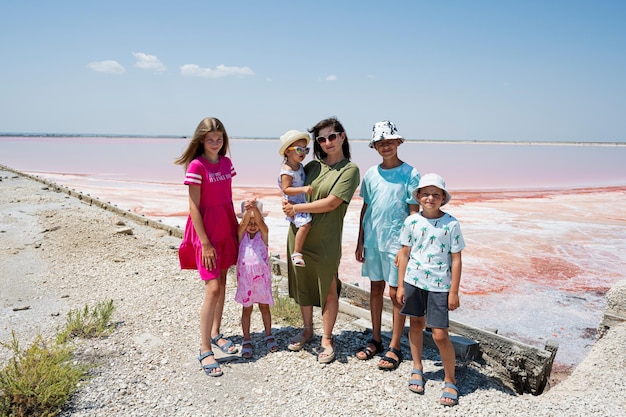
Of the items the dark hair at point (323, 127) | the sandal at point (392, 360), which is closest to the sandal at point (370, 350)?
the sandal at point (392, 360)

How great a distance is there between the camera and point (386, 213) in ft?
12.2

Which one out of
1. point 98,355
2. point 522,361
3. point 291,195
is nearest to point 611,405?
point 522,361

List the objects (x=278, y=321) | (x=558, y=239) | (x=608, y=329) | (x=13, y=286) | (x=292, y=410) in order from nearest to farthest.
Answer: (x=292, y=410) < (x=608, y=329) < (x=278, y=321) < (x=13, y=286) < (x=558, y=239)

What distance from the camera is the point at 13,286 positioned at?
5859 millimetres

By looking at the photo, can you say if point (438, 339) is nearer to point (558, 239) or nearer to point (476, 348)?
point (476, 348)

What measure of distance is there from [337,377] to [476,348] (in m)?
1.33

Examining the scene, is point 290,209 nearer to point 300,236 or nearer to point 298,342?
point 300,236

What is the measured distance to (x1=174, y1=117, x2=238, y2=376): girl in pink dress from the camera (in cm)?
368

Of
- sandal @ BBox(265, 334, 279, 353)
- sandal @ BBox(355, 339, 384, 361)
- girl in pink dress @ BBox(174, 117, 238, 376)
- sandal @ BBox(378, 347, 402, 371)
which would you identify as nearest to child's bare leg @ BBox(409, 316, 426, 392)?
sandal @ BBox(378, 347, 402, 371)

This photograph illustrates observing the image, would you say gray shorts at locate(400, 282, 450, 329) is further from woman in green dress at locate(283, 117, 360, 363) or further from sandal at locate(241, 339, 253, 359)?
sandal at locate(241, 339, 253, 359)

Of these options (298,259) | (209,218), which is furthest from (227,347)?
(209,218)

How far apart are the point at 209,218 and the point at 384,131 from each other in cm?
156

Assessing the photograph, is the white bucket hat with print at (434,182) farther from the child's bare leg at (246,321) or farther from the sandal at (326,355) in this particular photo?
the child's bare leg at (246,321)

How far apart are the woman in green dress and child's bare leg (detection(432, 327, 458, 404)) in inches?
36.7
